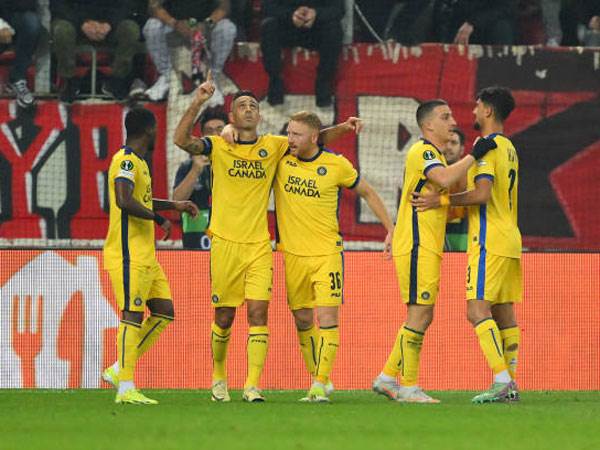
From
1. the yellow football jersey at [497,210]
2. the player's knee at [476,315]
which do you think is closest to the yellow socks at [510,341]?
the player's knee at [476,315]

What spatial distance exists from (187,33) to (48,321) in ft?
15.7

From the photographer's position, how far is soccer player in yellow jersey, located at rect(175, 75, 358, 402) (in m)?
11.4

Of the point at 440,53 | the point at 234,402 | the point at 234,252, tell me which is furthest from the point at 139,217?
the point at 440,53

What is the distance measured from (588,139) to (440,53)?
205 cm

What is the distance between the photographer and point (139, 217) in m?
11.2

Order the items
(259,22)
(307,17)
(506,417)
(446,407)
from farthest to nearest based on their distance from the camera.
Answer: (259,22), (307,17), (446,407), (506,417)

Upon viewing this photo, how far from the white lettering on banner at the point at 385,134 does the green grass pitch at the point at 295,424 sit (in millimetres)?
5866

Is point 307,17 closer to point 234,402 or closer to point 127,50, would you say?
point 127,50

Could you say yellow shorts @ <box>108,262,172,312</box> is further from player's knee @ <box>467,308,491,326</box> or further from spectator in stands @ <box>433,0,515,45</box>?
spectator in stands @ <box>433,0,515,45</box>

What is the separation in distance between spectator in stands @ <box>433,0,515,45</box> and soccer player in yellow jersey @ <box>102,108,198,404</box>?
7.37 metres

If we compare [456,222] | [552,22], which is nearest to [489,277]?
[456,222]

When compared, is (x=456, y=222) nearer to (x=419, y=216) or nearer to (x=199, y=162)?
(x=199, y=162)

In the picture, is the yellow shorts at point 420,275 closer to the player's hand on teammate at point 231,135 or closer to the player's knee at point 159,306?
the player's hand on teammate at point 231,135

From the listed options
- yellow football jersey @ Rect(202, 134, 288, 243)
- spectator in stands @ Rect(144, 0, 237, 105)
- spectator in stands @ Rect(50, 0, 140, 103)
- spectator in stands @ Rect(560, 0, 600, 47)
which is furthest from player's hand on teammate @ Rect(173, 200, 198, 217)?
spectator in stands @ Rect(560, 0, 600, 47)
